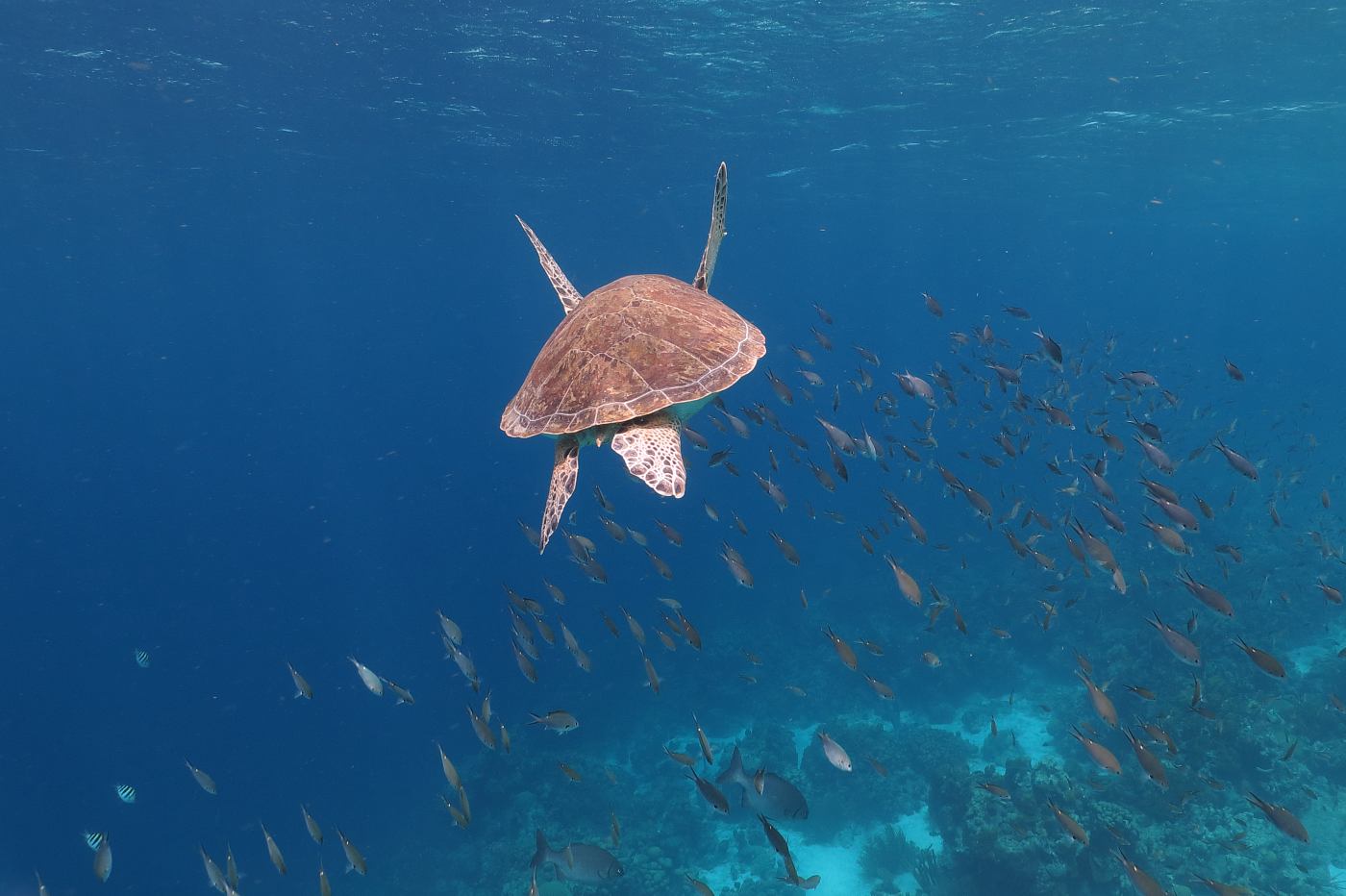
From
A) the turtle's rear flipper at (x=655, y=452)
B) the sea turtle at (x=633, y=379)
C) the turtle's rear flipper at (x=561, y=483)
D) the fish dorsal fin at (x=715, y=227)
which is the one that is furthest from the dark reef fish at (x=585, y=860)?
the fish dorsal fin at (x=715, y=227)

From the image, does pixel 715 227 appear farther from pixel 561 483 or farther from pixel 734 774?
pixel 734 774

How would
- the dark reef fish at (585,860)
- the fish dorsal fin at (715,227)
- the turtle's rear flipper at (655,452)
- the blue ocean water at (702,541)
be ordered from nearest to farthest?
the turtle's rear flipper at (655,452)
the dark reef fish at (585,860)
the fish dorsal fin at (715,227)
the blue ocean water at (702,541)

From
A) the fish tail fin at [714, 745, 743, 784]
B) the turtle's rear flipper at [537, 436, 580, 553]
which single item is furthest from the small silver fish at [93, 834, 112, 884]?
the fish tail fin at [714, 745, 743, 784]

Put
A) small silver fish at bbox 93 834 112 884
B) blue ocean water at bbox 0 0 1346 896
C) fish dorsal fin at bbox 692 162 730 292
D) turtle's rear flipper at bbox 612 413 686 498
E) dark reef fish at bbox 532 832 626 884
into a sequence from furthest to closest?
blue ocean water at bbox 0 0 1346 896 → small silver fish at bbox 93 834 112 884 → fish dorsal fin at bbox 692 162 730 292 → dark reef fish at bbox 532 832 626 884 → turtle's rear flipper at bbox 612 413 686 498

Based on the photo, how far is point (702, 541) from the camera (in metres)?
28.1

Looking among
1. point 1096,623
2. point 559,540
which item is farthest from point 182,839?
point 1096,623

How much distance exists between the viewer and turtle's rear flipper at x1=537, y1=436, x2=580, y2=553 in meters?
4.91

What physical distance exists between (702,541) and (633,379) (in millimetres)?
23491

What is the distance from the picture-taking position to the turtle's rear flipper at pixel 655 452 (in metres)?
4.46

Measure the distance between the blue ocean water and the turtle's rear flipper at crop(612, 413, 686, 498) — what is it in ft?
10.7

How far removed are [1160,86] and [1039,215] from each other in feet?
98.5

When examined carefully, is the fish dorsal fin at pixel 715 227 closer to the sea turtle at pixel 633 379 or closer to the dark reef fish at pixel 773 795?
the sea turtle at pixel 633 379

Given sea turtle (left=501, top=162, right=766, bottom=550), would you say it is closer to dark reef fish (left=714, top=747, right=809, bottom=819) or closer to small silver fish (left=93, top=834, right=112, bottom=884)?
dark reef fish (left=714, top=747, right=809, bottom=819)

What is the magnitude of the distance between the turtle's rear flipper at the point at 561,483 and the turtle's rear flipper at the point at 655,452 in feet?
1.66
